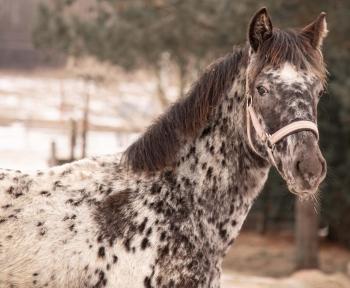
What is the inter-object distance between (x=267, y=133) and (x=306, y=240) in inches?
337

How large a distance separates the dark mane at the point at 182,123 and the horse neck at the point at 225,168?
1.6 inches

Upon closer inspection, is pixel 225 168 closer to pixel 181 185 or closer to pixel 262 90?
pixel 181 185

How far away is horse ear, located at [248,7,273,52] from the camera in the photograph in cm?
323

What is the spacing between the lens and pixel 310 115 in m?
3.09

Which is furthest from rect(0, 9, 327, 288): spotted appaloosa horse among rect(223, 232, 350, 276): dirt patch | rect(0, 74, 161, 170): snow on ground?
rect(0, 74, 161, 170): snow on ground

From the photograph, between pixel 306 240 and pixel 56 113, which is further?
pixel 56 113

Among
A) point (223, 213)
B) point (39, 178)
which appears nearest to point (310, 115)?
point (223, 213)

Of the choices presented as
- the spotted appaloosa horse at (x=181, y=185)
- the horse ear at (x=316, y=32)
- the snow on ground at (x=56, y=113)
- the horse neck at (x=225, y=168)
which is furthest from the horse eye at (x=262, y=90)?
the snow on ground at (x=56, y=113)

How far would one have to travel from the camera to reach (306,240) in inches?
447

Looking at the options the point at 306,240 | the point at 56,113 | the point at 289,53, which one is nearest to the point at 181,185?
the point at 289,53

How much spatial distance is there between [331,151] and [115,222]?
35.4 feet

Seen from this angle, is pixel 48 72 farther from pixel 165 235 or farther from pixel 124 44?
pixel 165 235

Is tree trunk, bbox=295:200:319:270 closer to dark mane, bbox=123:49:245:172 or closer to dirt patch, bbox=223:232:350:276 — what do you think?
dirt patch, bbox=223:232:350:276

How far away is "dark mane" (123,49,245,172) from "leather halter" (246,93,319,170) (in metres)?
0.23
